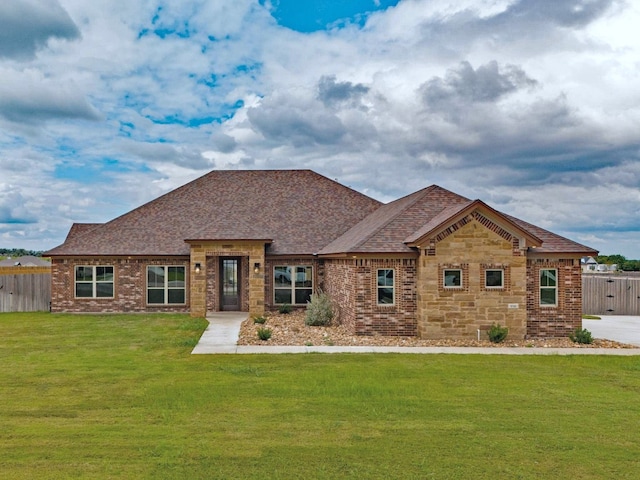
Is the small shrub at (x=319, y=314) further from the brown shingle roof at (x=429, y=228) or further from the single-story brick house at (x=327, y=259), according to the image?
the brown shingle roof at (x=429, y=228)

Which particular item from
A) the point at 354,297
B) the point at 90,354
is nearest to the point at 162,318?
the point at 90,354

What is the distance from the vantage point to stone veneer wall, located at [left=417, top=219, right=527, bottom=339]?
15.6 metres

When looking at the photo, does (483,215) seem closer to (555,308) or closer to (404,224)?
(404,224)

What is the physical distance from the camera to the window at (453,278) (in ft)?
51.6

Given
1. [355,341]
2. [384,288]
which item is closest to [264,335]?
[355,341]

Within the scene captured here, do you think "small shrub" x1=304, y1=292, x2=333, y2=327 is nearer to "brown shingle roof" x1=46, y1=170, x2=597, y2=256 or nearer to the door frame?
"brown shingle roof" x1=46, y1=170, x2=597, y2=256

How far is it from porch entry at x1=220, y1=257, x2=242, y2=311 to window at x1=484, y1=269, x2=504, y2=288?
11.8 m

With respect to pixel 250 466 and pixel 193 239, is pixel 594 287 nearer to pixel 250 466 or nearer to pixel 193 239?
pixel 193 239

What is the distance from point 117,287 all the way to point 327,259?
951cm

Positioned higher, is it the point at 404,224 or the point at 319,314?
the point at 404,224

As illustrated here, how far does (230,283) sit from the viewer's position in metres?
23.5

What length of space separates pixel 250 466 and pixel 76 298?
1907 cm

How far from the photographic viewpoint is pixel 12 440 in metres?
7.01

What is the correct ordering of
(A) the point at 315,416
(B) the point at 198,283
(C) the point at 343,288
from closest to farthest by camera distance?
1. (A) the point at 315,416
2. (C) the point at 343,288
3. (B) the point at 198,283
